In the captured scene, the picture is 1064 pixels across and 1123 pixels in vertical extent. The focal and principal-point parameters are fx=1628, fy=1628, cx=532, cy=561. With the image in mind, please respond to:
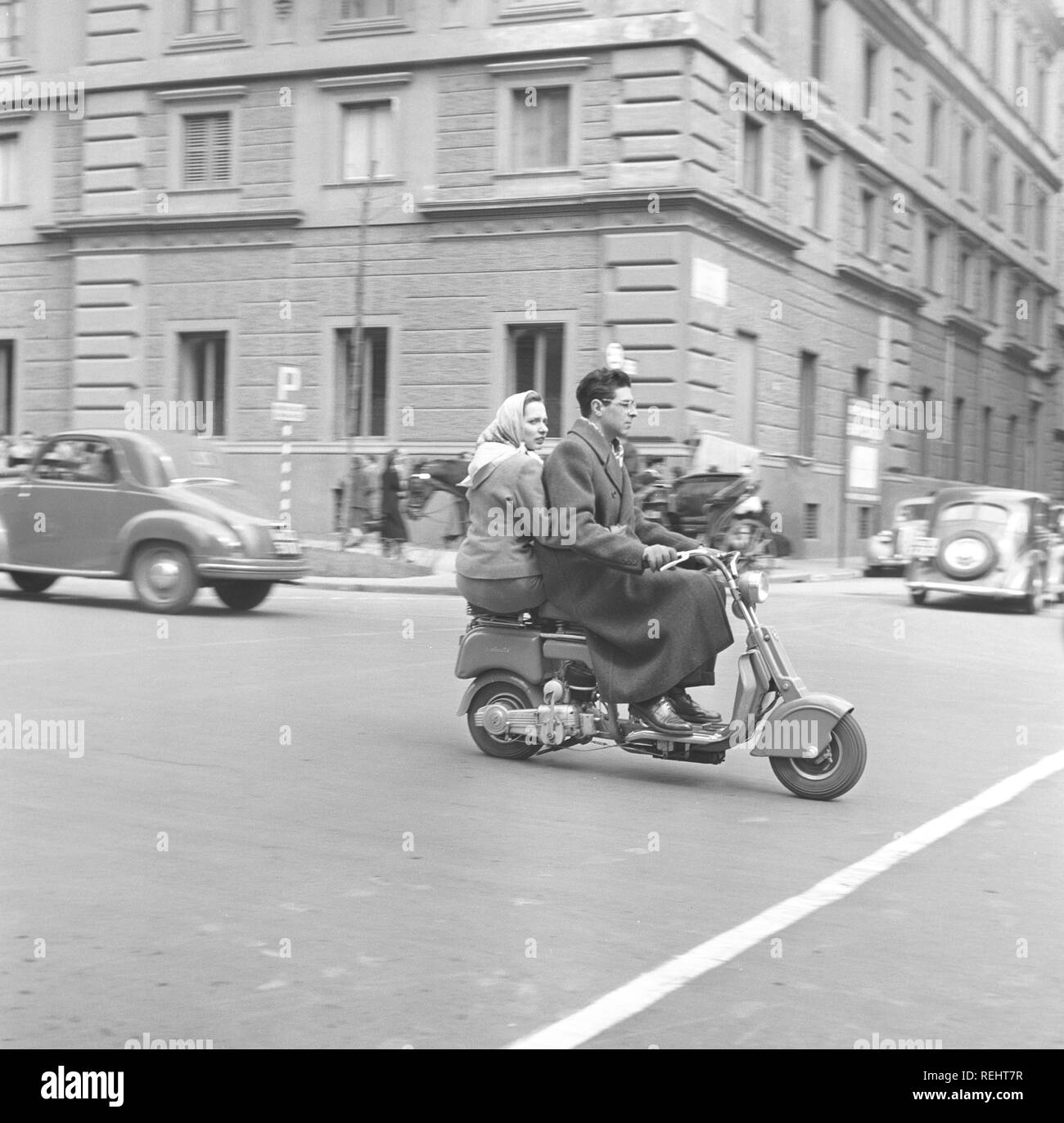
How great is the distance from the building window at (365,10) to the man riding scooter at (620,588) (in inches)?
868

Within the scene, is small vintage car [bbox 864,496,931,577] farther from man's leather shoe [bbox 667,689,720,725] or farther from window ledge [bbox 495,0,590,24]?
man's leather shoe [bbox 667,689,720,725]

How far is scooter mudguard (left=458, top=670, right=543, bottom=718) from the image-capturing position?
7.80 m

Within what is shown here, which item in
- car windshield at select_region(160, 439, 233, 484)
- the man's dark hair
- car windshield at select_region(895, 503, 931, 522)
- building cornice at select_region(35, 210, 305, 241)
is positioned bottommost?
car windshield at select_region(895, 503, 931, 522)

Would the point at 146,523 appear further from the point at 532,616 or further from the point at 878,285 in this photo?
the point at 878,285

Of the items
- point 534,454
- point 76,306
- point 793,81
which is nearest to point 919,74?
point 793,81

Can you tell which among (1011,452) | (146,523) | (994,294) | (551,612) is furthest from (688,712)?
(1011,452)

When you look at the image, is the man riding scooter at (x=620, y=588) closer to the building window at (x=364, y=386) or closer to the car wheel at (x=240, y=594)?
the car wheel at (x=240, y=594)

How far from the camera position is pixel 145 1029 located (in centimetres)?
389

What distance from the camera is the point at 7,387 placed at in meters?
31.3

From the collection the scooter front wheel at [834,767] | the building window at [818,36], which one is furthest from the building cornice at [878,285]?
the scooter front wheel at [834,767]

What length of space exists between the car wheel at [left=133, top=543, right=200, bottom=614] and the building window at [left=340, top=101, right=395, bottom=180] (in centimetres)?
1413

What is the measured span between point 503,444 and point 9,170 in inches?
1023

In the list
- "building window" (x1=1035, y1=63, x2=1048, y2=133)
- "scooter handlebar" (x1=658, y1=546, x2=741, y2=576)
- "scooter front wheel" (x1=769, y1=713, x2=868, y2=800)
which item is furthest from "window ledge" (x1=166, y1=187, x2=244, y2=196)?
"building window" (x1=1035, y1=63, x2=1048, y2=133)

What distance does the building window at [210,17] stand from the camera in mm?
28703
